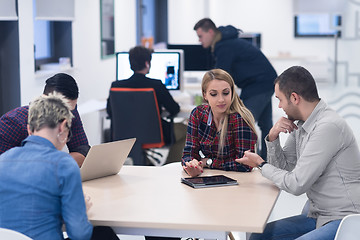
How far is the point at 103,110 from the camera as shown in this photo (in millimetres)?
5148

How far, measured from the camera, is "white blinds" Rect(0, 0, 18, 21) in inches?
165

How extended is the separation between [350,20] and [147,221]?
5167 mm

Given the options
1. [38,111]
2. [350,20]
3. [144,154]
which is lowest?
[144,154]

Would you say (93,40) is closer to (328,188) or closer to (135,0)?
(135,0)

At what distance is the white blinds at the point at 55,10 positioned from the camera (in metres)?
4.98

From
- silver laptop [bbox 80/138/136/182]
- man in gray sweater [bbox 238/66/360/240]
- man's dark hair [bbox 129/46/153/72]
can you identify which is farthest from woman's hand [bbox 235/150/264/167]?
man's dark hair [bbox 129/46/153/72]

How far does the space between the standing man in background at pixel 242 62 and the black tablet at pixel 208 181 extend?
8.81ft

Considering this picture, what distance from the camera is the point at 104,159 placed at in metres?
2.59

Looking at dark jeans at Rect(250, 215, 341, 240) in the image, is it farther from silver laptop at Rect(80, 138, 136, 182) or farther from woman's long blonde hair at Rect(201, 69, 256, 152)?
silver laptop at Rect(80, 138, 136, 182)

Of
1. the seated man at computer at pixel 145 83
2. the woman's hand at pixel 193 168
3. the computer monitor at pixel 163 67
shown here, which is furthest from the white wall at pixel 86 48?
the woman's hand at pixel 193 168

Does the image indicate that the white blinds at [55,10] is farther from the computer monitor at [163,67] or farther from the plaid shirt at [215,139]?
the plaid shirt at [215,139]

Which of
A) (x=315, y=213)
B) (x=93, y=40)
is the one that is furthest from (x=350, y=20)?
(x=315, y=213)

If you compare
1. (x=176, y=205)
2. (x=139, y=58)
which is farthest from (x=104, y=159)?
(x=139, y=58)

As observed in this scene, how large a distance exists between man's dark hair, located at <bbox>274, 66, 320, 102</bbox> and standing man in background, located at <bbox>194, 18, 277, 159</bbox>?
276cm
